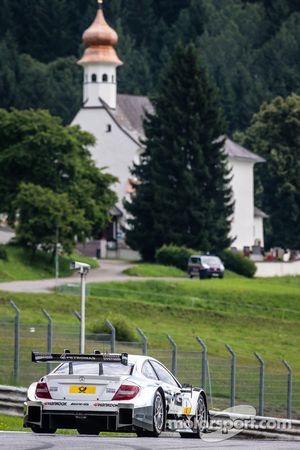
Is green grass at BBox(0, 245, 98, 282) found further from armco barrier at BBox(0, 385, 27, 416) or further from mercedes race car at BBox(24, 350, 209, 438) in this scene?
mercedes race car at BBox(24, 350, 209, 438)

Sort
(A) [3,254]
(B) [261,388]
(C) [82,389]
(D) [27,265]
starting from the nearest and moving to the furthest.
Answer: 1. (C) [82,389]
2. (B) [261,388]
3. (A) [3,254]
4. (D) [27,265]

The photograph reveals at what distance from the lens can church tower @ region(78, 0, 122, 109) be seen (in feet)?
405

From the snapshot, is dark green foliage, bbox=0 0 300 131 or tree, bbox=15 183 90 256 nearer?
tree, bbox=15 183 90 256

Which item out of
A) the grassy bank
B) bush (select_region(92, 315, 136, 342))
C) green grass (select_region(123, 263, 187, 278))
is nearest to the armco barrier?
bush (select_region(92, 315, 136, 342))

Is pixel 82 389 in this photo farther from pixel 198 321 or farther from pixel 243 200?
pixel 243 200

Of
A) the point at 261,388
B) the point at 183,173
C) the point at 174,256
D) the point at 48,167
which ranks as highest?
the point at 183,173

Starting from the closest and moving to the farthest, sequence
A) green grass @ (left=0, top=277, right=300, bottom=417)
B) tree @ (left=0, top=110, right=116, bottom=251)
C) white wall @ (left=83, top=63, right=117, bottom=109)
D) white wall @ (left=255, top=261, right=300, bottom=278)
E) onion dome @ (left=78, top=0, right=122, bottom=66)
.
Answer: green grass @ (left=0, top=277, right=300, bottom=417), tree @ (left=0, top=110, right=116, bottom=251), white wall @ (left=255, top=261, right=300, bottom=278), white wall @ (left=83, top=63, right=117, bottom=109), onion dome @ (left=78, top=0, right=122, bottom=66)

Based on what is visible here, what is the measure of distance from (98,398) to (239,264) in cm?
7124

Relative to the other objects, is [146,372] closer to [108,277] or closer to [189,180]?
[108,277]

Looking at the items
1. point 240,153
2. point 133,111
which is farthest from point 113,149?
point 240,153

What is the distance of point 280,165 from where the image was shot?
12406 cm

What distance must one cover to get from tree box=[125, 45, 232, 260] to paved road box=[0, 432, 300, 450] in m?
78.2

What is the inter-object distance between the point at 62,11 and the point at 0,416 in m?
168

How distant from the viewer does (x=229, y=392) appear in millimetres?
40062
